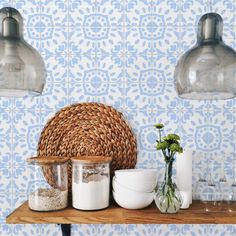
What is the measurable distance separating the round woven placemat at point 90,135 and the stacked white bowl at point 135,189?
0.18 m

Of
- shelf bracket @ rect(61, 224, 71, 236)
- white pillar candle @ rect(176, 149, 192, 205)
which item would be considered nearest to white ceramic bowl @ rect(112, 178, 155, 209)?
white pillar candle @ rect(176, 149, 192, 205)

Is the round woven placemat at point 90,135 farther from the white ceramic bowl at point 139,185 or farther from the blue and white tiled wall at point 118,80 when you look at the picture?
the white ceramic bowl at point 139,185

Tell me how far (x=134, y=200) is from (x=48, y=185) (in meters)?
0.31

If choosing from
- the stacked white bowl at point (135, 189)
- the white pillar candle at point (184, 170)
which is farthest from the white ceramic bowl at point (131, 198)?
the white pillar candle at point (184, 170)

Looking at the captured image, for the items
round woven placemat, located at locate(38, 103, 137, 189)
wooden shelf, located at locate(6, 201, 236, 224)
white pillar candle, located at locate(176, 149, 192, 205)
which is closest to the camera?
wooden shelf, located at locate(6, 201, 236, 224)

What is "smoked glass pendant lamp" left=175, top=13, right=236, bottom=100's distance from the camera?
3.19 feet

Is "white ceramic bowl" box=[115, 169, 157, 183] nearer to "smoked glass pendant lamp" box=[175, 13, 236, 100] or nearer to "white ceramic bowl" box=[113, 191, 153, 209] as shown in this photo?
"white ceramic bowl" box=[113, 191, 153, 209]

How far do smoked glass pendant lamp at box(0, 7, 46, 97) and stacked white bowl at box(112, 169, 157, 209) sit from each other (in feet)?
1.52

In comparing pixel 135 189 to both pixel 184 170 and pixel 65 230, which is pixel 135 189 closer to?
pixel 184 170

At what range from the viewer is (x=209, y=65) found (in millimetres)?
970

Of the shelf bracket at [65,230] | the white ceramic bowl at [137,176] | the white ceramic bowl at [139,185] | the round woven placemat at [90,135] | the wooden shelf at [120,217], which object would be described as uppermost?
the round woven placemat at [90,135]

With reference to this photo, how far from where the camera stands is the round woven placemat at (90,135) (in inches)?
57.9

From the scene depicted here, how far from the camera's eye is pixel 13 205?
5.00 ft

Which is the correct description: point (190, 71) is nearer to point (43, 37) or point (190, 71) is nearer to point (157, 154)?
point (157, 154)
